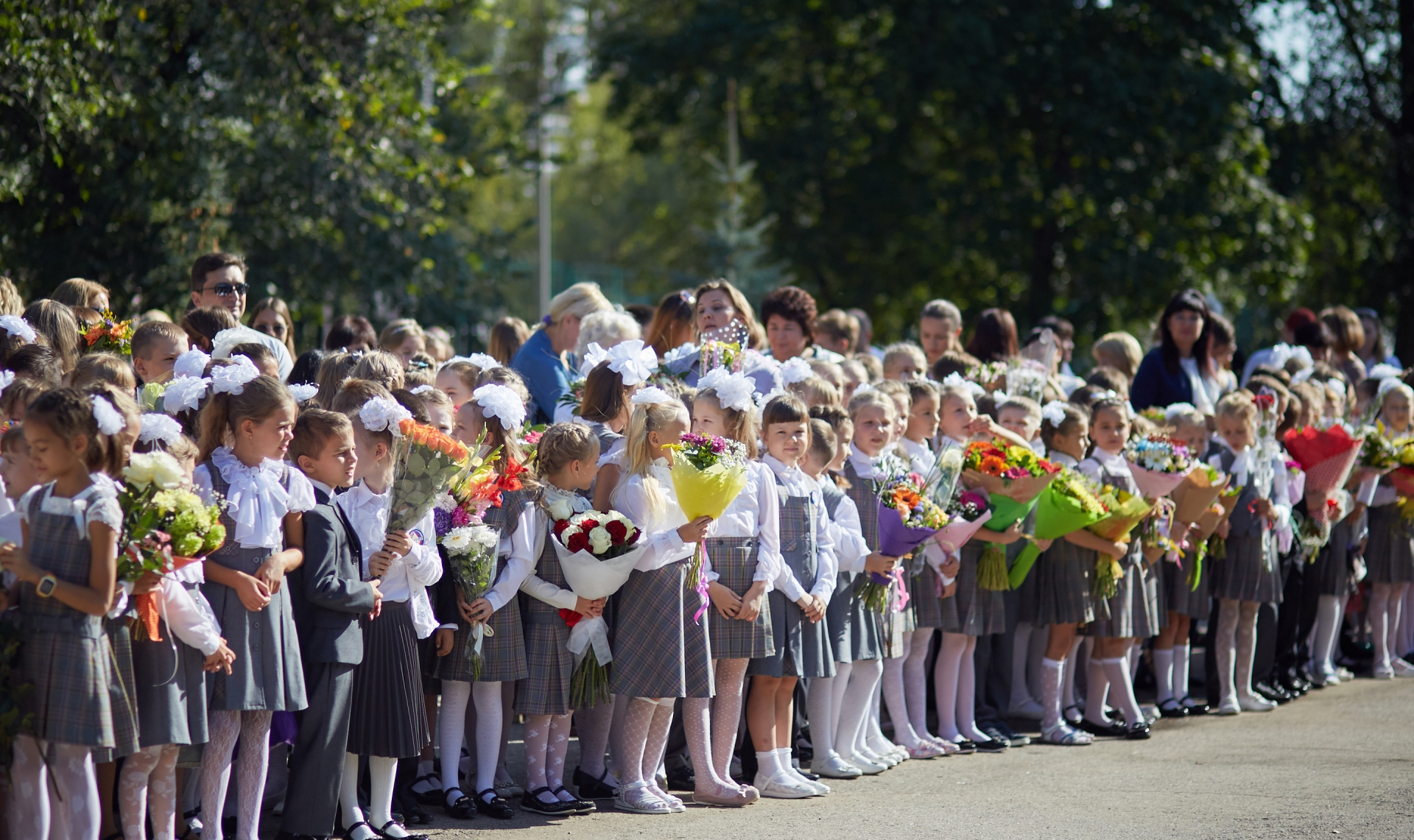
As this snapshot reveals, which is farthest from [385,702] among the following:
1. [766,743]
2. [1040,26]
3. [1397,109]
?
[1397,109]

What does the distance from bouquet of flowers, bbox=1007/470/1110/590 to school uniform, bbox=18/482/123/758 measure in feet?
16.1

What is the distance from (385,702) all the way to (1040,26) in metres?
16.4

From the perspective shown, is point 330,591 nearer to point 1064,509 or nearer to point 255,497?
point 255,497

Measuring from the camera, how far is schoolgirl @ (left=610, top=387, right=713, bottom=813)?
20.4 ft

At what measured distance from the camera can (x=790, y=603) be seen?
6793 mm

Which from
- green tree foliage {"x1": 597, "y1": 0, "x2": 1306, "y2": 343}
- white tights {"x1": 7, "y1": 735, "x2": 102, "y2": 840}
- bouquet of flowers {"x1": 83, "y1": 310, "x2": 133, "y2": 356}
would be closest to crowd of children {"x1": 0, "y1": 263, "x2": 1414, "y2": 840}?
white tights {"x1": 7, "y1": 735, "x2": 102, "y2": 840}

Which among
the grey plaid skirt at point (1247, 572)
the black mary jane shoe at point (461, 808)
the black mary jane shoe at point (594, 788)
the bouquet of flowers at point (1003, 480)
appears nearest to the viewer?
the black mary jane shoe at point (461, 808)

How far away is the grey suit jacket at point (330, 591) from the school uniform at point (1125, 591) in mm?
4440

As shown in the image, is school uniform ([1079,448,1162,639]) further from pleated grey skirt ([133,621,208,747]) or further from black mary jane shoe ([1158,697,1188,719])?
pleated grey skirt ([133,621,208,747])

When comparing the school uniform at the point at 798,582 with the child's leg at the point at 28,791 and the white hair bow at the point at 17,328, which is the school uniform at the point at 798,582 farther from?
the white hair bow at the point at 17,328

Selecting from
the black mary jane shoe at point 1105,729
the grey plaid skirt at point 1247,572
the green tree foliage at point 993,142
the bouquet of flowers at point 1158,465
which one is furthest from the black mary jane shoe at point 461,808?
the green tree foliage at point 993,142

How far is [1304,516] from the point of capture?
382 inches

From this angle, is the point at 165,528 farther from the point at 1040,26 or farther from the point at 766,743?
the point at 1040,26

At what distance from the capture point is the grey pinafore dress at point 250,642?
5070mm
